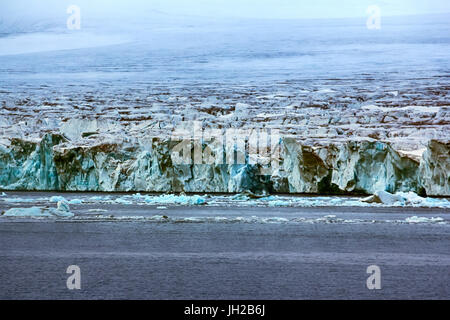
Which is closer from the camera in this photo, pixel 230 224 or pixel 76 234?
pixel 76 234

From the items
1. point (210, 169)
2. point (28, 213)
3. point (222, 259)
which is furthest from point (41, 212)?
point (210, 169)

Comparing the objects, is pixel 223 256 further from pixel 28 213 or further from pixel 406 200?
pixel 406 200

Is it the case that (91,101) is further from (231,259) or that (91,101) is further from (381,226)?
(231,259)

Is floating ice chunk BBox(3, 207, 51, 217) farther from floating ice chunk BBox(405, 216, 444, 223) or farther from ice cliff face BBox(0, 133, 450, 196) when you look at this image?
ice cliff face BBox(0, 133, 450, 196)

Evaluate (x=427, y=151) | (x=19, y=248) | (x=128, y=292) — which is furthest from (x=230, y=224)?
(x=427, y=151)

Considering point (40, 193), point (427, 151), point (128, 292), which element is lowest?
point (40, 193)

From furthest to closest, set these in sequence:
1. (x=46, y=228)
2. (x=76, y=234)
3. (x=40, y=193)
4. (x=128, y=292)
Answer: (x=40, y=193), (x=46, y=228), (x=76, y=234), (x=128, y=292)
